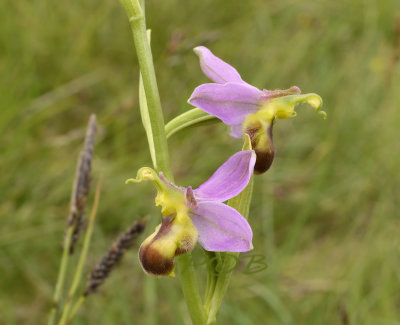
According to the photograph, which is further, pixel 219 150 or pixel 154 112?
pixel 219 150

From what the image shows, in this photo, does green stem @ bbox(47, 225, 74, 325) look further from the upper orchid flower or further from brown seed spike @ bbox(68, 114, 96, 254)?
the upper orchid flower

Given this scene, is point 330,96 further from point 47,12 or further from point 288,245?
point 47,12

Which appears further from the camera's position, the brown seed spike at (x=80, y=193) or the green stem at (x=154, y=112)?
the brown seed spike at (x=80, y=193)

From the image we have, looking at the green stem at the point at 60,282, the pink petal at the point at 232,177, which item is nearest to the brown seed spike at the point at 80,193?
the green stem at the point at 60,282

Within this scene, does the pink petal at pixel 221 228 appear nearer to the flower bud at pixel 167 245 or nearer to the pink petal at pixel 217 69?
the flower bud at pixel 167 245

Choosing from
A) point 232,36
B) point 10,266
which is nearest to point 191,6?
point 232,36

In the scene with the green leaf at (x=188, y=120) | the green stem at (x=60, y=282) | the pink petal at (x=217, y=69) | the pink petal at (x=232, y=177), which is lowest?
the green stem at (x=60, y=282)

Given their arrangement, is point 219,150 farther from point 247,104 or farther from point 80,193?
point 247,104

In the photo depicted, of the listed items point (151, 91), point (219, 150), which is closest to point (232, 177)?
point (151, 91)
